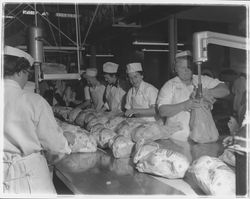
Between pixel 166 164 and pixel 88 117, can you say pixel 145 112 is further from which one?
pixel 166 164

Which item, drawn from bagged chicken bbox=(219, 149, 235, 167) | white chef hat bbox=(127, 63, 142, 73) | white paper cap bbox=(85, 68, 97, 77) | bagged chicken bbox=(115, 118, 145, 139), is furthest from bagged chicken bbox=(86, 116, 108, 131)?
white paper cap bbox=(85, 68, 97, 77)

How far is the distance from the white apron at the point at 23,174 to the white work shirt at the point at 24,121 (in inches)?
1.7

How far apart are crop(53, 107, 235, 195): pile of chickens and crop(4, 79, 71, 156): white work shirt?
49cm

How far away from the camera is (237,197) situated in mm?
1010

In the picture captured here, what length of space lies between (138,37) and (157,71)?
1.46 meters

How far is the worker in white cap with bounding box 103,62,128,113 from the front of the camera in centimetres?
425

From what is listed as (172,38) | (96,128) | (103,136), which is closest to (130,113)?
(96,128)

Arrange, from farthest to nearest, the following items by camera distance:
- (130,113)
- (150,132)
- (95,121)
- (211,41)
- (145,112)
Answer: (145,112), (130,113), (95,121), (150,132), (211,41)

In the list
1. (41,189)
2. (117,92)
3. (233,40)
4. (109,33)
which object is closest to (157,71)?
(117,92)

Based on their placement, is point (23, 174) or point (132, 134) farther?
point (132, 134)

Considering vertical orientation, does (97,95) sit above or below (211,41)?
below

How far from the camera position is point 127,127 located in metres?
2.28

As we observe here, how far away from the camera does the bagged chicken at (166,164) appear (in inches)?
60.0

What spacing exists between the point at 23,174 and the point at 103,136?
72 centimetres
